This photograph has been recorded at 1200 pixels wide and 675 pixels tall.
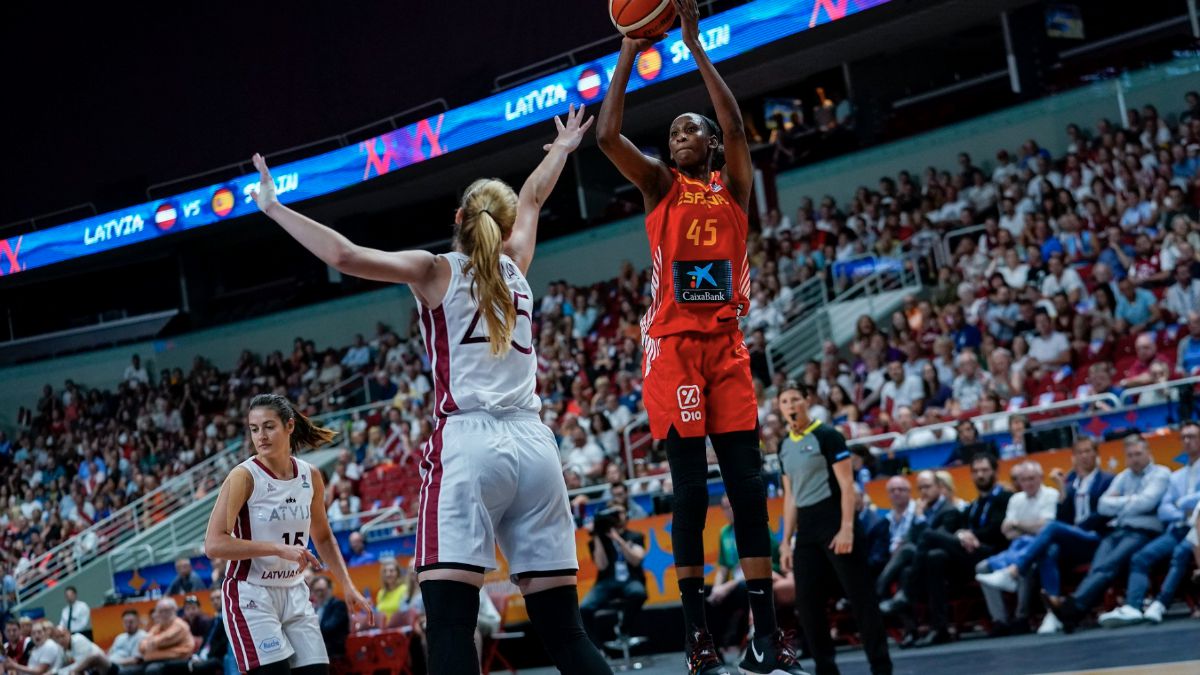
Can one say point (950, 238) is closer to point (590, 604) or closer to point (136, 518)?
point (590, 604)

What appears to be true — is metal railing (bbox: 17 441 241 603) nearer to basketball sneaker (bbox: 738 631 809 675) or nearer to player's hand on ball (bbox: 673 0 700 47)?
basketball sneaker (bbox: 738 631 809 675)

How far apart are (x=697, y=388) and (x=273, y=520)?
7.39 feet

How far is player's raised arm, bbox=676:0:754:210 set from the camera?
4.65 m

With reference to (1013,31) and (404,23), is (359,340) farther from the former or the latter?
(1013,31)

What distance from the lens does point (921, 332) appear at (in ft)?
46.4

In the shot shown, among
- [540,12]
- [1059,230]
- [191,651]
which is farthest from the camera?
[540,12]

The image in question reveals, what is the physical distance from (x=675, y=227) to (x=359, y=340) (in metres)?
20.3

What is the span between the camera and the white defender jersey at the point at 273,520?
220 inches

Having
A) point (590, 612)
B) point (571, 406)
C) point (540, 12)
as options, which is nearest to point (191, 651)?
A: point (590, 612)

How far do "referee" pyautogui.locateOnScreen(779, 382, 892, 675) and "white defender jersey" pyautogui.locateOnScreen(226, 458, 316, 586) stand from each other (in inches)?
108

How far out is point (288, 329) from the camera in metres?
27.3

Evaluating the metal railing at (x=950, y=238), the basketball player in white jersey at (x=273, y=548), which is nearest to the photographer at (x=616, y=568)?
the basketball player in white jersey at (x=273, y=548)

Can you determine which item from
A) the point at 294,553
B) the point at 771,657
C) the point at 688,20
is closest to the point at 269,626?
the point at 294,553

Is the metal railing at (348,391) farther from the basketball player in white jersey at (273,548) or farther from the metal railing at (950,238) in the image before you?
the basketball player in white jersey at (273,548)
